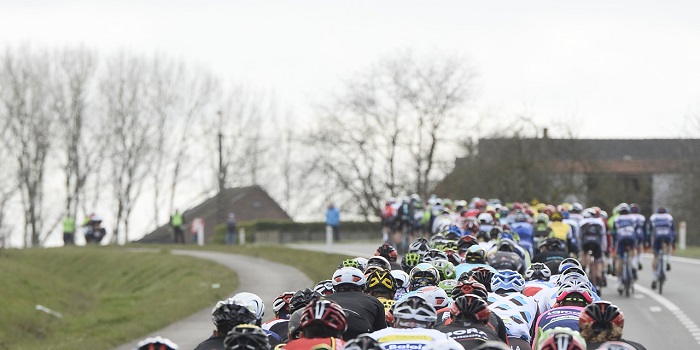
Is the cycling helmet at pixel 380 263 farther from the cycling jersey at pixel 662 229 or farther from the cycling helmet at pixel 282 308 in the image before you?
the cycling jersey at pixel 662 229

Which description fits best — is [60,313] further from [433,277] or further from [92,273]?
[433,277]

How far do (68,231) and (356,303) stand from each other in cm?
5069

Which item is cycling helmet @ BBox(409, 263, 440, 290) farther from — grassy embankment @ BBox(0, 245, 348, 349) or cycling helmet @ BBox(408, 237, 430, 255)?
grassy embankment @ BBox(0, 245, 348, 349)

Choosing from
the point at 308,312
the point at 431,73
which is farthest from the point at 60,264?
the point at 308,312

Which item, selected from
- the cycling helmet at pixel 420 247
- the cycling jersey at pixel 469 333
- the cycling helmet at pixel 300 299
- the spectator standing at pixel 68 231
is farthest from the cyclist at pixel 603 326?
the spectator standing at pixel 68 231

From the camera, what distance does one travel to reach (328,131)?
2596 inches

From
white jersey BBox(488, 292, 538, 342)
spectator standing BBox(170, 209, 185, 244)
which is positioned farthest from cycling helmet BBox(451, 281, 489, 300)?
spectator standing BBox(170, 209, 185, 244)

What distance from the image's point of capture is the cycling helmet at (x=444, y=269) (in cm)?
1388

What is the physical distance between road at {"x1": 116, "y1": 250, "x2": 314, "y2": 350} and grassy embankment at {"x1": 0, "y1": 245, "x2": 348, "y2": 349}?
0.37 m

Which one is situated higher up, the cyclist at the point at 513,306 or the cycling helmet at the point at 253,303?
the cycling helmet at the point at 253,303

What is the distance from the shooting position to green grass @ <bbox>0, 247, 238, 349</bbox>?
26109 millimetres

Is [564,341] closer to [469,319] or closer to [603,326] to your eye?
[603,326]

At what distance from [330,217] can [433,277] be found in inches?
1234

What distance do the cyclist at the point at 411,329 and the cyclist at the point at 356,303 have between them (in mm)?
1815
